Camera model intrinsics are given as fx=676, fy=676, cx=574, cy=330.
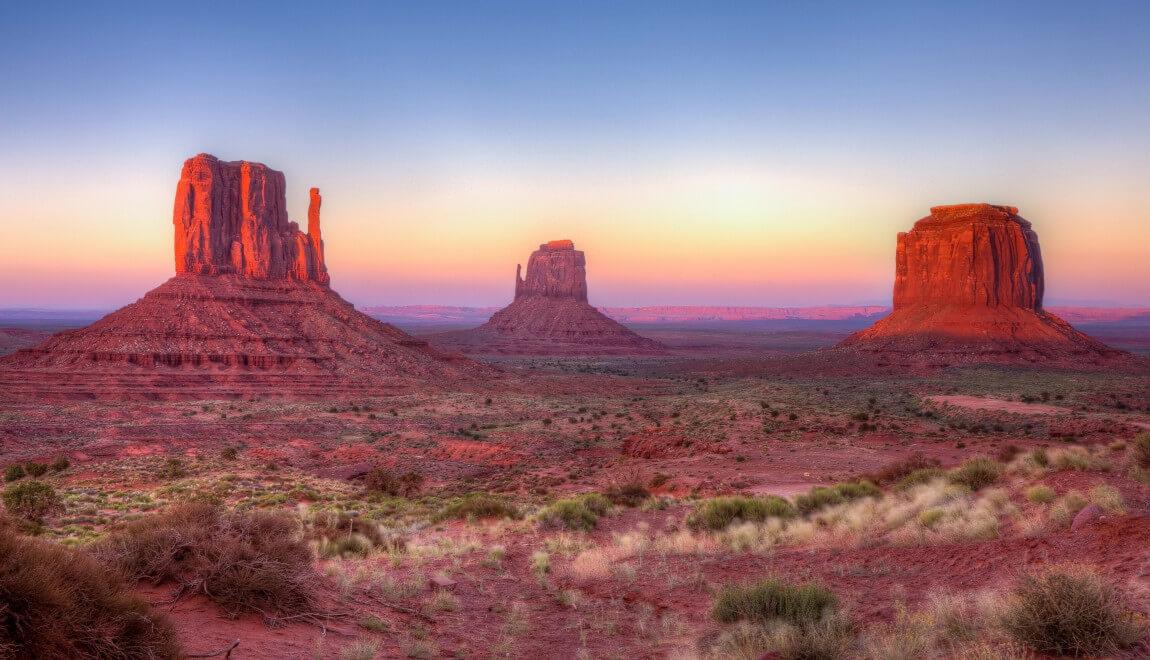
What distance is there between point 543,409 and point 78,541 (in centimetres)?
3449

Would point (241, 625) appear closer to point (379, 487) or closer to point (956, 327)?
point (379, 487)

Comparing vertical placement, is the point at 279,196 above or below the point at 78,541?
above

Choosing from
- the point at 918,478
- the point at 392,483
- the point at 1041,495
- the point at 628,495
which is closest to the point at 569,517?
the point at 628,495

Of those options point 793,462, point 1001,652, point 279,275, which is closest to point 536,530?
point 1001,652

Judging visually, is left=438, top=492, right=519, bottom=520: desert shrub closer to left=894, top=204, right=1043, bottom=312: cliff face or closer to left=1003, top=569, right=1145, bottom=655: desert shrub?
left=1003, top=569, right=1145, bottom=655: desert shrub

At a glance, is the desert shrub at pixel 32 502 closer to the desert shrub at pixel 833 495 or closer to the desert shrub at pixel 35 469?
the desert shrub at pixel 35 469

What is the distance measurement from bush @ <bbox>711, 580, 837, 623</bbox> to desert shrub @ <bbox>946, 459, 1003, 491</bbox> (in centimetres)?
734

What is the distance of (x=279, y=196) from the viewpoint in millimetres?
66312

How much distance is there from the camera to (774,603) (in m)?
7.25

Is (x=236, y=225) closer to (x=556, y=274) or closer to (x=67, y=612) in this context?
(x=67, y=612)

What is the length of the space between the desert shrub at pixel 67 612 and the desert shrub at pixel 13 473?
862 inches

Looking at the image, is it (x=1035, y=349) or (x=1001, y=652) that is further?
(x=1035, y=349)

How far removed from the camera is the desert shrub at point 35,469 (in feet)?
73.7

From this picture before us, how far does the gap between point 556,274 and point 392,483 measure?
122671 millimetres
